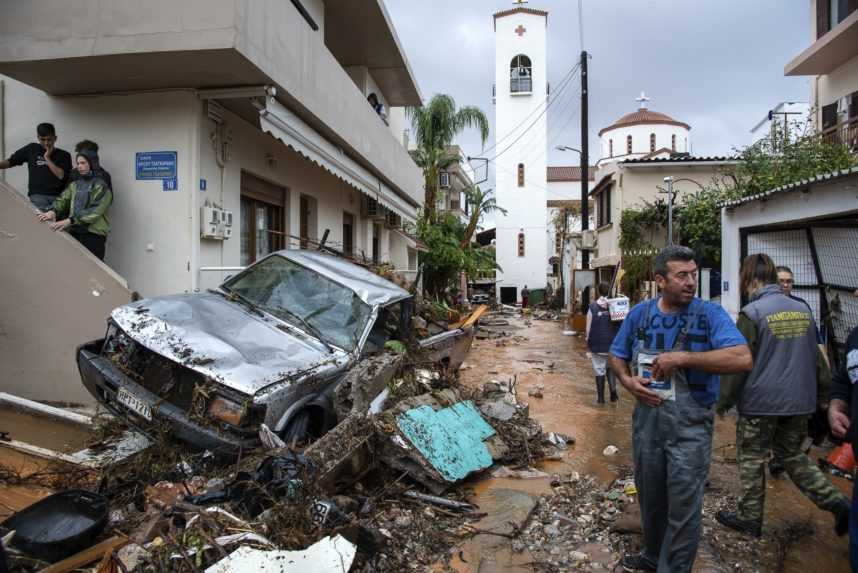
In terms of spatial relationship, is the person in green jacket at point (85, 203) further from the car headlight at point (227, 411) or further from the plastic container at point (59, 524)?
the plastic container at point (59, 524)

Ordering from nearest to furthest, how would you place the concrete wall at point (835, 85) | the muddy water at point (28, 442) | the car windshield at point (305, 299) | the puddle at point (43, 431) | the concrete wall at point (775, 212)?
1. the muddy water at point (28, 442)
2. the puddle at point (43, 431)
3. the car windshield at point (305, 299)
4. the concrete wall at point (775, 212)
5. the concrete wall at point (835, 85)

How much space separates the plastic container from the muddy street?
6.89 ft

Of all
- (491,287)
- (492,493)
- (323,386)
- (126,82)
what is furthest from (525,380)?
(491,287)

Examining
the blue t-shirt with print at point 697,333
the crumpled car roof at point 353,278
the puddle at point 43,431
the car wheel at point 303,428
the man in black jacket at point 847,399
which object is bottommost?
the puddle at point 43,431

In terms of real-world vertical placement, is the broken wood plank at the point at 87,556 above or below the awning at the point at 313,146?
below

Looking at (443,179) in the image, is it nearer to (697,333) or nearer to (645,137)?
(697,333)

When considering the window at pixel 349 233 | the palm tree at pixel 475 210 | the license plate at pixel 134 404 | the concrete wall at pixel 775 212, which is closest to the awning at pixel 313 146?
the window at pixel 349 233

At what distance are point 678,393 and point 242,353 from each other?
2.98 meters

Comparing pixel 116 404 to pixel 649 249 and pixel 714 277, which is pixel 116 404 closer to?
pixel 714 277

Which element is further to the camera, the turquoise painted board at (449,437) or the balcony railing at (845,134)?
the balcony railing at (845,134)

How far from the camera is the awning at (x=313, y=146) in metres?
6.49

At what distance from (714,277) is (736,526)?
11116mm

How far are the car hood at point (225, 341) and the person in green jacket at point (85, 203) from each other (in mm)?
1964

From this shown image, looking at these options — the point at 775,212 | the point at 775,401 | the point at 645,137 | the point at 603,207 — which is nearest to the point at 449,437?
the point at 775,401
